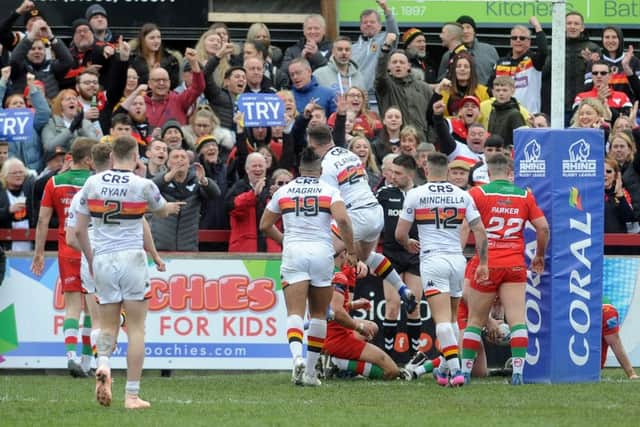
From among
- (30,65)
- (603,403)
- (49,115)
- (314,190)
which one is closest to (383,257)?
(314,190)

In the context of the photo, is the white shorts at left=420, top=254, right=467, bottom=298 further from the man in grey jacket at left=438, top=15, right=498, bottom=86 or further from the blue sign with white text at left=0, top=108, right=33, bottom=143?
the man in grey jacket at left=438, top=15, right=498, bottom=86

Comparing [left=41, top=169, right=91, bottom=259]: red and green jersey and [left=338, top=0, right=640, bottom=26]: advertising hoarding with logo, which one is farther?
[left=338, top=0, right=640, bottom=26]: advertising hoarding with logo

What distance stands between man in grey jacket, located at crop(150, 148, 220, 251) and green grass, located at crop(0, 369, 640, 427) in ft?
7.42

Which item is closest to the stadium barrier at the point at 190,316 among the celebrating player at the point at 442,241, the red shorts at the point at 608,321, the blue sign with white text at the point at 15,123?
the blue sign with white text at the point at 15,123

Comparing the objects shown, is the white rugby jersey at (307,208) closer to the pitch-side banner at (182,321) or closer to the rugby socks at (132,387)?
the rugby socks at (132,387)

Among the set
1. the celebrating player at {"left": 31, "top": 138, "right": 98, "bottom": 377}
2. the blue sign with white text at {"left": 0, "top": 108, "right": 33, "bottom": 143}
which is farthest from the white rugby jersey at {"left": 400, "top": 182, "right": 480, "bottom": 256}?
the blue sign with white text at {"left": 0, "top": 108, "right": 33, "bottom": 143}

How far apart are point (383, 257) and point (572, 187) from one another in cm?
239

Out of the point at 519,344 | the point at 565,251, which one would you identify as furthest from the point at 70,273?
the point at 565,251

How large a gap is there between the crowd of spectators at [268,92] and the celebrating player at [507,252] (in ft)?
8.21

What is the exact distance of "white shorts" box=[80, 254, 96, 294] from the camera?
15.5 meters

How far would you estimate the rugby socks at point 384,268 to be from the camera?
1598 cm

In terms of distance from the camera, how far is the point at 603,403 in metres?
12.7

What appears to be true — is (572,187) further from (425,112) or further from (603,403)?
(425,112)

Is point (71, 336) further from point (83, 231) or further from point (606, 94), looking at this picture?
point (606, 94)
